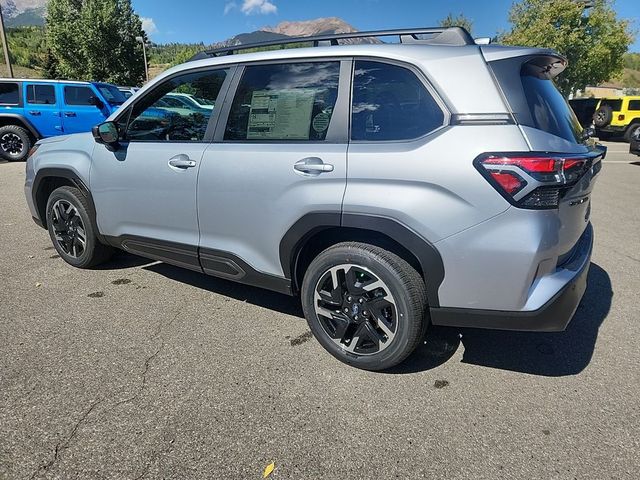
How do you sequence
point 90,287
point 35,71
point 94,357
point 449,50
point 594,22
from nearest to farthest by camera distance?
point 449,50 → point 94,357 → point 90,287 → point 594,22 → point 35,71

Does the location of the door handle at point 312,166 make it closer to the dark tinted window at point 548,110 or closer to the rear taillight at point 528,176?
the rear taillight at point 528,176

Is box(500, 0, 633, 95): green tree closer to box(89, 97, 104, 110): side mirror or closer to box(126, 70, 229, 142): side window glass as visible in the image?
box(89, 97, 104, 110): side mirror

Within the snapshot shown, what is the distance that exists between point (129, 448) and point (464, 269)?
178 cm

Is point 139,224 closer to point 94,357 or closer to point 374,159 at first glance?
point 94,357

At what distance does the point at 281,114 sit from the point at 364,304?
4.14ft

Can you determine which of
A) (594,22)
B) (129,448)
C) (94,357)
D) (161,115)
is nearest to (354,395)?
(129,448)

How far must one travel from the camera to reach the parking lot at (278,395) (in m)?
1.99

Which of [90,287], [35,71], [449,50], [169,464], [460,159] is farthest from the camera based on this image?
[35,71]

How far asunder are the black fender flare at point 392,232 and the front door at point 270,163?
46mm

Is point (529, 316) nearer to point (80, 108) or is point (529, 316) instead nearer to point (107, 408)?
point (107, 408)

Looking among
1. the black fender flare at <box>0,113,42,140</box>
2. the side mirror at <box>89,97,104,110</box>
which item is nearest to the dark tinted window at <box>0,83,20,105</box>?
the black fender flare at <box>0,113,42,140</box>

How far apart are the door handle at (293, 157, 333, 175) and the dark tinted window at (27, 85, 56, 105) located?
431 inches

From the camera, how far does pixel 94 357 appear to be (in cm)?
275

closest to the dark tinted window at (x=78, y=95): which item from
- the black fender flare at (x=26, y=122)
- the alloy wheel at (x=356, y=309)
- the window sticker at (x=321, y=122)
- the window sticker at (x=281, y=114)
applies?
the black fender flare at (x=26, y=122)
